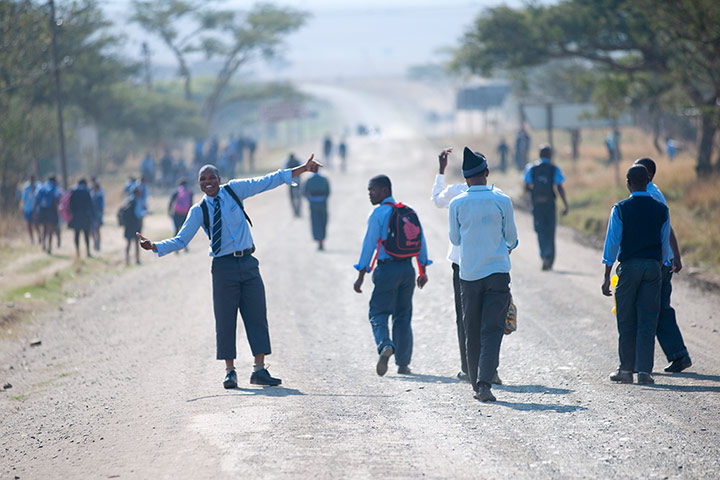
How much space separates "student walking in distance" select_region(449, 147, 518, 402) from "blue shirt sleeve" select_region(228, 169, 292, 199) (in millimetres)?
1520

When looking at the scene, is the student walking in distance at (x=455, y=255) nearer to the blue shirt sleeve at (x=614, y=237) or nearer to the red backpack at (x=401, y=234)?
the red backpack at (x=401, y=234)

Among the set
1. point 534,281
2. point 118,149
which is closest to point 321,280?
point 534,281

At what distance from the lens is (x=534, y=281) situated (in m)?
14.0

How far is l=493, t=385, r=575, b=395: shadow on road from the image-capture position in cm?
754

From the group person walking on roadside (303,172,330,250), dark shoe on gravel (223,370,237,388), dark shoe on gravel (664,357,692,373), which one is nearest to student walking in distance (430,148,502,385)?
dark shoe on gravel (664,357,692,373)

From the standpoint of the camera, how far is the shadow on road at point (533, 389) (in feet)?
24.7

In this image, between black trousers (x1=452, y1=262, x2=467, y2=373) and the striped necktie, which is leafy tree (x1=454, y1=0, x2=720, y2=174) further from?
the striped necktie

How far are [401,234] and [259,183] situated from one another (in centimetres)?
147

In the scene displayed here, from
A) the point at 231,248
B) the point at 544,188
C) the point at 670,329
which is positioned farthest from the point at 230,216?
the point at 544,188

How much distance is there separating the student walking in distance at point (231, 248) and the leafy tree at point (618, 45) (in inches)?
615

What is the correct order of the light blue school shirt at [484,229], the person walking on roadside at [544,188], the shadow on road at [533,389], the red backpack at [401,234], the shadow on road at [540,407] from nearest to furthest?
the shadow on road at [540,407]
the light blue school shirt at [484,229]
the shadow on road at [533,389]
the red backpack at [401,234]
the person walking on roadside at [544,188]

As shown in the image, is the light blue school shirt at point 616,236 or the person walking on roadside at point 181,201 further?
the person walking on roadside at point 181,201

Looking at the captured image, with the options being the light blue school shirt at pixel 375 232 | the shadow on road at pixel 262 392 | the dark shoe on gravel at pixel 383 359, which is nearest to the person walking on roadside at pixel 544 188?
the light blue school shirt at pixel 375 232

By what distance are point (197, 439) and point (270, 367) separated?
280 cm
